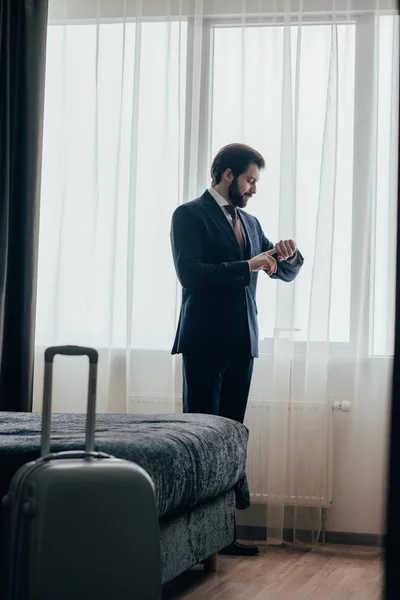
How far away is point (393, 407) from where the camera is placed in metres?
0.77

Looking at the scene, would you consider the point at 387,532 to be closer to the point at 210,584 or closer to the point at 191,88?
the point at 210,584

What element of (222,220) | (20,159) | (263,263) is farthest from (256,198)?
(20,159)

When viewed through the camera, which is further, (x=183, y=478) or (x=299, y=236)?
(x=299, y=236)

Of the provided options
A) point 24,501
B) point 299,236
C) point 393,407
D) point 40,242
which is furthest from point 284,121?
point 393,407

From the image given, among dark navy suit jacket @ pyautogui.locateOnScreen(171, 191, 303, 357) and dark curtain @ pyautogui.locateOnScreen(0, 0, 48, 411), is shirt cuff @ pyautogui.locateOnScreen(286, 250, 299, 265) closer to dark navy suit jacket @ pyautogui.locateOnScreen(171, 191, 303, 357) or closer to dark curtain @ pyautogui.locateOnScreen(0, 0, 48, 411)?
dark navy suit jacket @ pyautogui.locateOnScreen(171, 191, 303, 357)

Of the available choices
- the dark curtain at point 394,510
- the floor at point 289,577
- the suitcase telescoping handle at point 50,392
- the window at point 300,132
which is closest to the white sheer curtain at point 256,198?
the window at point 300,132

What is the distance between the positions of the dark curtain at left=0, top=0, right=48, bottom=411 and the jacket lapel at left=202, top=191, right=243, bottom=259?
0.95 meters

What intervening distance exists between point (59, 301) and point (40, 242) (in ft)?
0.97

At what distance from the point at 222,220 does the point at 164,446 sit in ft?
4.44

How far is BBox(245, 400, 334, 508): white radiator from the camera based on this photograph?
3.68m

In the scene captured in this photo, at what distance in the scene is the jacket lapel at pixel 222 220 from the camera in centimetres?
337

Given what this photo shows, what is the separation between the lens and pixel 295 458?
3.70 m

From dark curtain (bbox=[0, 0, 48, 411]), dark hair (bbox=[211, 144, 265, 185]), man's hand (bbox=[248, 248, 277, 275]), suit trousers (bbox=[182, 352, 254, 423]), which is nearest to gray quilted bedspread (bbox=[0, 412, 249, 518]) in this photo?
suit trousers (bbox=[182, 352, 254, 423])

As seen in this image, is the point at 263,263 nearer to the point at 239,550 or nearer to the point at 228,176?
the point at 228,176
